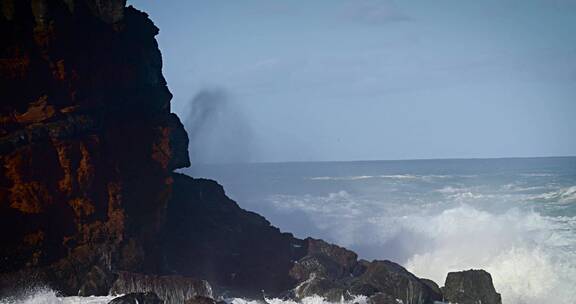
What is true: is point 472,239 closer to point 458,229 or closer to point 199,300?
point 458,229

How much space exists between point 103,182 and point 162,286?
3.65 metres

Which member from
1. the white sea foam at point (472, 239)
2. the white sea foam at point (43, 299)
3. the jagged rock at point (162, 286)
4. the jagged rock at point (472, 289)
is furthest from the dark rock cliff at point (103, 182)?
the white sea foam at point (472, 239)

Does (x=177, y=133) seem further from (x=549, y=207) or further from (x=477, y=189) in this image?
(x=477, y=189)

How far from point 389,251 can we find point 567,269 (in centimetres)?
993

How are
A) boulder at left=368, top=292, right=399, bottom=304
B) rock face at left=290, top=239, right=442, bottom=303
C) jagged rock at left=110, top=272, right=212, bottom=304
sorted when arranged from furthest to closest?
rock face at left=290, top=239, right=442, bottom=303
boulder at left=368, top=292, right=399, bottom=304
jagged rock at left=110, top=272, right=212, bottom=304

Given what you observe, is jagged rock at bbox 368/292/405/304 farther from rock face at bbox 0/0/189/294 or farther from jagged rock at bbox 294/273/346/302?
rock face at bbox 0/0/189/294

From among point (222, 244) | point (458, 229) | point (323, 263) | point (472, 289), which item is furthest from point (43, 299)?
point (458, 229)

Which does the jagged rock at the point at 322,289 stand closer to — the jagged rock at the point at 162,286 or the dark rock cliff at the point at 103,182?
the dark rock cliff at the point at 103,182

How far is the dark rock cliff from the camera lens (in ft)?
49.3

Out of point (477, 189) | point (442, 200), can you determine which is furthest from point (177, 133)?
point (477, 189)

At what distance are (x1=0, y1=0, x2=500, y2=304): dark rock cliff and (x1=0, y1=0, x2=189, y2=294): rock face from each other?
0.03m

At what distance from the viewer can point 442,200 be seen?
44.0 meters

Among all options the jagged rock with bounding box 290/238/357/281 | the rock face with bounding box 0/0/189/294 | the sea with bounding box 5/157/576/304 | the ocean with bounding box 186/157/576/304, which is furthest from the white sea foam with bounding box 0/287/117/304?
the ocean with bounding box 186/157/576/304

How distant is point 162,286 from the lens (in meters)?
15.8
